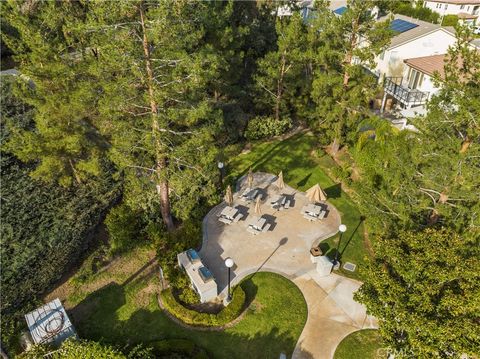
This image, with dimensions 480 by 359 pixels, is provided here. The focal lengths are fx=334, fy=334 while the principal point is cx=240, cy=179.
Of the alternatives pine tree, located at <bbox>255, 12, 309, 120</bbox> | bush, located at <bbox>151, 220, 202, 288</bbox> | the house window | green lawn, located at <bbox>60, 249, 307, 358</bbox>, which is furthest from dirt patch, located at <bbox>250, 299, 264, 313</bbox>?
the house window

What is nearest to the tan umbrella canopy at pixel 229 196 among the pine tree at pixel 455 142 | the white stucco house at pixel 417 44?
the pine tree at pixel 455 142

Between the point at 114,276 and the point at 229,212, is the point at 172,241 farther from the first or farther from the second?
the point at 229,212

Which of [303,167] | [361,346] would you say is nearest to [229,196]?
[303,167]

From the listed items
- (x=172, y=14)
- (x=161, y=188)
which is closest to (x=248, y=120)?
(x=161, y=188)

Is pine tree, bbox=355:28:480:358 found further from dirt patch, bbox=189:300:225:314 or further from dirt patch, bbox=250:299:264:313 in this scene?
dirt patch, bbox=189:300:225:314

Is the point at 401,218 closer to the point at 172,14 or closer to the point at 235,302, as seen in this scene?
the point at 235,302

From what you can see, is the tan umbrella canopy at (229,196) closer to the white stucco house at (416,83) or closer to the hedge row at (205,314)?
the hedge row at (205,314)
